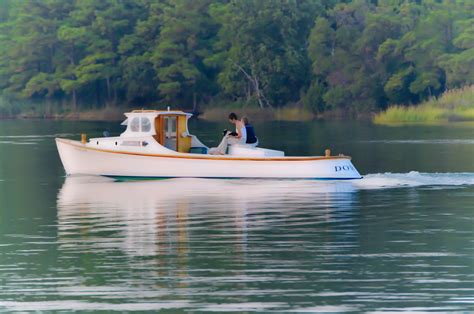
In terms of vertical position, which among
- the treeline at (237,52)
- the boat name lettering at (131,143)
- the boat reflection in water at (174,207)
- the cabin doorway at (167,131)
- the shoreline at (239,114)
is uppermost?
the treeline at (237,52)

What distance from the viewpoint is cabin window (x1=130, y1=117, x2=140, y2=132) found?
3566 cm

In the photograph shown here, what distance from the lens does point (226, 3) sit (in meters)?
109

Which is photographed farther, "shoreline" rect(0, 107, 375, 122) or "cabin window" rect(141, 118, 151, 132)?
"shoreline" rect(0, 107, 375, 122)

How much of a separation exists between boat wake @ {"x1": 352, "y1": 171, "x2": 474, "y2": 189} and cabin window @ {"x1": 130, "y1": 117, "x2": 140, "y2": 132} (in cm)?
600

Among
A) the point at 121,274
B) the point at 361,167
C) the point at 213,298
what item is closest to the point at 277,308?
the point at 213,298

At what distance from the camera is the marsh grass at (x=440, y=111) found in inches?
3246

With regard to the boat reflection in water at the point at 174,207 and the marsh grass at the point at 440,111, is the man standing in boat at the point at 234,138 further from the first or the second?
the marsh grass at the point at 440,111

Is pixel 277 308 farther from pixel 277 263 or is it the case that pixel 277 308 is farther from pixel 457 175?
pixel 457 175

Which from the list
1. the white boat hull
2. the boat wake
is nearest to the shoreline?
the white boat hull

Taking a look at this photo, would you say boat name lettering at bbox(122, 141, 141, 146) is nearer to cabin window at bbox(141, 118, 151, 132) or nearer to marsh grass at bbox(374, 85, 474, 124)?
cabin window at bbox(141, 118, 151, 132)

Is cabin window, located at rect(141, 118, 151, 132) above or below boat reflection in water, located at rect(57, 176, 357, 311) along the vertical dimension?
above

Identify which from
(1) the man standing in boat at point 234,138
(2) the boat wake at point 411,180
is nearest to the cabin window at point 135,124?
(1) the man standing in boat at point 234,138

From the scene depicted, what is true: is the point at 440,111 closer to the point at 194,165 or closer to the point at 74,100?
the point at 74,100

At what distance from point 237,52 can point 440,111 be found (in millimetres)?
20493
